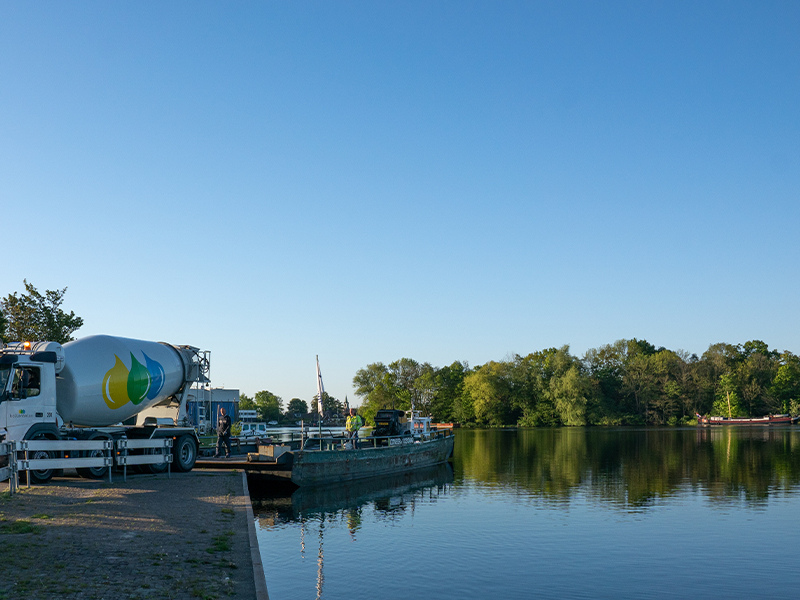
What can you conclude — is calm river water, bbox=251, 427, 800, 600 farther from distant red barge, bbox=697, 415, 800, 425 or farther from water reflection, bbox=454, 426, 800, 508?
distant red barge, bbox=697, 415, 800, 425

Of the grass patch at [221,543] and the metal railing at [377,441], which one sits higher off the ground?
the grass patch at [221,543]

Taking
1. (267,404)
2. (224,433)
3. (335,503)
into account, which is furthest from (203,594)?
(267,404)

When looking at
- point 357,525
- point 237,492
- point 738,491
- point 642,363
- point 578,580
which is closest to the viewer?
point 578,580

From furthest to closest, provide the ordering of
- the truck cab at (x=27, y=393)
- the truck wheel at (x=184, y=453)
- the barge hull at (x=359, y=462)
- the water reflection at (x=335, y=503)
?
the barge hull at (x=359, y=462) < the truck wheel at (x=184, y=453) < the water reflection at (x=335, y=503) < the truck cab at (x=27, y=393)

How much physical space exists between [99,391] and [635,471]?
28.6 metres

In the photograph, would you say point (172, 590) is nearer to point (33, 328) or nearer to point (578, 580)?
point (578, 580)

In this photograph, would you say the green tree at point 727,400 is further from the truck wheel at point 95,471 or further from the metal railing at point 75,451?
the truck wheel at point 95,471

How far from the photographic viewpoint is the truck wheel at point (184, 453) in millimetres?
23719

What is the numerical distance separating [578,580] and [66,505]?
1181 centimetres

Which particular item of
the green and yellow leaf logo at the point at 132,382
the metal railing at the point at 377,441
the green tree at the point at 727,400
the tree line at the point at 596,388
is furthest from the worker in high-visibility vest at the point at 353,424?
the green tree at the point at 727,400

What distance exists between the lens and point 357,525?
21.7 m

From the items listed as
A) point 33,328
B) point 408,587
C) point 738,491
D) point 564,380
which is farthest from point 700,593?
point 564,380

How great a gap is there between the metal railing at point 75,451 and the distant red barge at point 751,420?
108 m

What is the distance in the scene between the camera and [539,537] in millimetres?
19406
